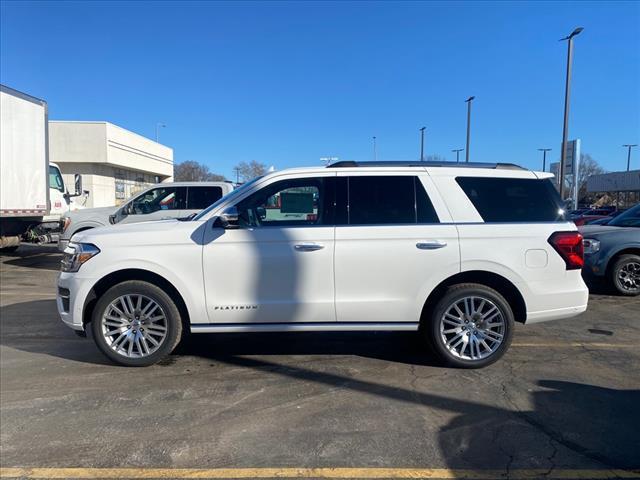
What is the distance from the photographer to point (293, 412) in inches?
154

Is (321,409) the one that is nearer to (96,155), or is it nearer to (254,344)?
(254,344)

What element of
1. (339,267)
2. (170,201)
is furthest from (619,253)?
(170,201)

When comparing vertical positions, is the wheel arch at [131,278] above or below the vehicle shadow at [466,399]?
above

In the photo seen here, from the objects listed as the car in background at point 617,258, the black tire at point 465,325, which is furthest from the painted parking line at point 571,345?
the car in background at point 617,258

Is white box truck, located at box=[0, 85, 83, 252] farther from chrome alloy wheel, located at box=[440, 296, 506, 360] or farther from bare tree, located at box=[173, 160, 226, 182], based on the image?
bare tree, located at box=[173, 160, 226, 182]

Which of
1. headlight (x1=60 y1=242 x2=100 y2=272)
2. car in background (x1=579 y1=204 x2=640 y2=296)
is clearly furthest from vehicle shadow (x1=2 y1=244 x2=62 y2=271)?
car in background (x1=579 y1=204 x2=640 y2=296)

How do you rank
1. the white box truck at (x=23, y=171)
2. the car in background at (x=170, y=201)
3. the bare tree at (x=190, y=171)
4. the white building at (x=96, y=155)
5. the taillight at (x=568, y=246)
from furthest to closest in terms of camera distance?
the bare tree at (x=190, y=171) → the white building at (x=96, y=155) → the white box truck at (x=23, y=171) → the car in background at (x=170, y=201) → the taillight at (x=568, y=246)

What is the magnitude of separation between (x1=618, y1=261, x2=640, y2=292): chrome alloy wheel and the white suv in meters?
4.50

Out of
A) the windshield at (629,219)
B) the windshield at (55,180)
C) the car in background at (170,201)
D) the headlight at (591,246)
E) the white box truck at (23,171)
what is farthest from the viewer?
the windshield at (55,180)

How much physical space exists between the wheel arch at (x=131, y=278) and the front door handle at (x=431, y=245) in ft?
7.83

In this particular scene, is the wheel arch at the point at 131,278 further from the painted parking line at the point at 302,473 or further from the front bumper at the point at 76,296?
the painted parking line at the point at 302,473

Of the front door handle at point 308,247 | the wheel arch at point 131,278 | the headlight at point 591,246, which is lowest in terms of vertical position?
the wheel arch at point 131,278

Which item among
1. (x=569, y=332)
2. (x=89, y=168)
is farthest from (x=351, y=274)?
(x=89, y=168)

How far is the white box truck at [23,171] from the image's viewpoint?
38.3 feet
